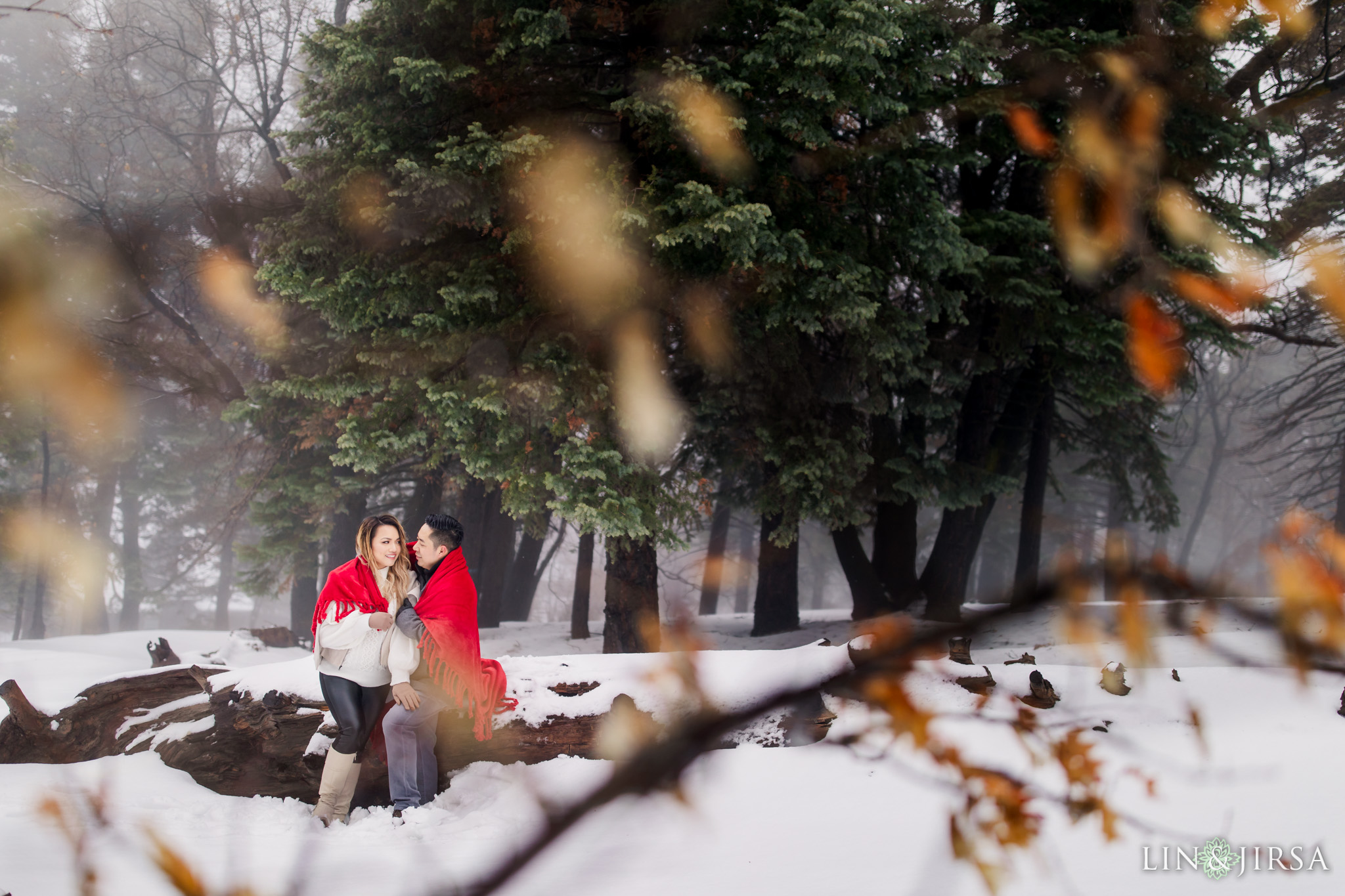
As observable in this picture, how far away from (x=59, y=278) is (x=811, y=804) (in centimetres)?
1628

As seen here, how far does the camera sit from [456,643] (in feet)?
16.3

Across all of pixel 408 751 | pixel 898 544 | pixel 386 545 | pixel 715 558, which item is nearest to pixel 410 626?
pixel 386 545

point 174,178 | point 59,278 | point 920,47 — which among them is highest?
point 174,178

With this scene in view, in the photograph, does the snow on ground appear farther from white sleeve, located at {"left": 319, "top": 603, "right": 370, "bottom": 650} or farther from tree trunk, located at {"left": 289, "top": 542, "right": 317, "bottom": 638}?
tree trunk, located at {"left": 289, "top": 542, "right": 317, "bottom": 638}

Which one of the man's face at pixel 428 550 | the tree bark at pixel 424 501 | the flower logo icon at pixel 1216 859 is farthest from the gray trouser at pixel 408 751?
the tree bark at pixel 424 501

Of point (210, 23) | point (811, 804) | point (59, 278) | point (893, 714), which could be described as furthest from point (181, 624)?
point (893, 714)

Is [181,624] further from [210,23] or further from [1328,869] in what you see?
[1328,869]

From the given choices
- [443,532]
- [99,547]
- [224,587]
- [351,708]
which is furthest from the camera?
[224,587]

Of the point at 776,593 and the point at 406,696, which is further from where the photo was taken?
the point at 776,593

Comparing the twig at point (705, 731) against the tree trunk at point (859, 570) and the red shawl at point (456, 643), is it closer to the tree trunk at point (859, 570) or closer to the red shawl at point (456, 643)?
the red shawl at point (456, 643)

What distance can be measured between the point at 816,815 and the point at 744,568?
2309cm

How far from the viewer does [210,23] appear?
573 inches

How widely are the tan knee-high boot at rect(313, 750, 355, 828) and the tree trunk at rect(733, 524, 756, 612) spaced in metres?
20.2

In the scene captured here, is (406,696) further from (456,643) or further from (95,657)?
(95,657)
